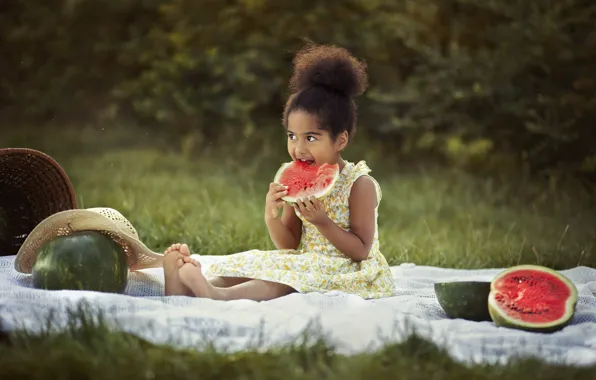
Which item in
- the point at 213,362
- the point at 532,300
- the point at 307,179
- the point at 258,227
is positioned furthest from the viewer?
the point at 258,227

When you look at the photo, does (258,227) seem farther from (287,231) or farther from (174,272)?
(174,272)

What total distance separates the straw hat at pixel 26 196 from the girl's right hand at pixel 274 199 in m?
1.25

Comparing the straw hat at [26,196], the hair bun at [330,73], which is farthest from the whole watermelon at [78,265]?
the hair bun at [330,73]

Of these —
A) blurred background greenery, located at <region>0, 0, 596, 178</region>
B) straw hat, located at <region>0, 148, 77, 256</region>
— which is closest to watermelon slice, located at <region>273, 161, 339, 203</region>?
straw hat, located at <region>0, 148, 77, 256</region>

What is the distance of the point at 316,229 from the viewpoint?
4.12 m

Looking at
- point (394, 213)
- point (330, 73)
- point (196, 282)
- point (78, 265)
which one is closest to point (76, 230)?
point (78, 265)

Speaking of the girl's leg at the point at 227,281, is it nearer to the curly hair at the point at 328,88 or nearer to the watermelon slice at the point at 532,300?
the curly hair at the point at 328,88

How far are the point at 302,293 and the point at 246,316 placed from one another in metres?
0.51

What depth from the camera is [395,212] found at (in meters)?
6.88

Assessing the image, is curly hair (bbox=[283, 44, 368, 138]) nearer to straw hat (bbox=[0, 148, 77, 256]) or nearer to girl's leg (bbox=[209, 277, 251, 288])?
girl's leg (bbox=[209, 277, 251, 288])

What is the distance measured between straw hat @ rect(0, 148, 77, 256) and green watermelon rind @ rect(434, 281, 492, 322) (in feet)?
6.91

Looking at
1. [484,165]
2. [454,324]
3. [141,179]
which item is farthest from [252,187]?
[454,324]

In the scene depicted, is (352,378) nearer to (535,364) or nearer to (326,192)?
(535,364)

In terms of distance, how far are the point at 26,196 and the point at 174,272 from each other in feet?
4.41
